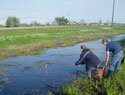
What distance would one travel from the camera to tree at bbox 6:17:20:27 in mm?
78500

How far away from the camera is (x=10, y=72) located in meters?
16.2

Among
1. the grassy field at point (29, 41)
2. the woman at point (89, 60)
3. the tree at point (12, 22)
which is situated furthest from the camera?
the tree at point (12, 22)

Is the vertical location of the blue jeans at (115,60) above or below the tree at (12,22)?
above

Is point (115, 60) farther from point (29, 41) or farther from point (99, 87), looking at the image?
point (29, 41)

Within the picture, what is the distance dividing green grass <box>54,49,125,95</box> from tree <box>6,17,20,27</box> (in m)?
68.5

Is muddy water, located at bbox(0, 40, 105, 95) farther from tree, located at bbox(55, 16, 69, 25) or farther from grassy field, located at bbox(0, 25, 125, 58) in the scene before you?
tree, located at bbox(55, 16, 69, 25)

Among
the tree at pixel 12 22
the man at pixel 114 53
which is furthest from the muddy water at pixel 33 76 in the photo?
the tree at pixel 12 22

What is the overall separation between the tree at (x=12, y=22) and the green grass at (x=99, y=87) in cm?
6845

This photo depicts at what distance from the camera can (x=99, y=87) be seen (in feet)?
36.1

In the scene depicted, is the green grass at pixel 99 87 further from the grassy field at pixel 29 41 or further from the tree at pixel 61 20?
the tree at pixel 61 20

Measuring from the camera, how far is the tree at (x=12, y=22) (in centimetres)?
7850

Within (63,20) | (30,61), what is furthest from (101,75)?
(63,20)

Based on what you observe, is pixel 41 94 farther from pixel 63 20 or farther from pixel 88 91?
pixel 63 20

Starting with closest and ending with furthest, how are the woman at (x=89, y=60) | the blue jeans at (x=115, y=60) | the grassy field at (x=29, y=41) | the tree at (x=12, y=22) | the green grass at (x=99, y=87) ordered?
1. the green grass at (x=99, y=87)
2. the woman at (x=89, y=60)
3. the blue jeans at (x=115, y=60)
4. the grassy field at (x=29, y=41)
5. the tree at (x=12, y=22)
